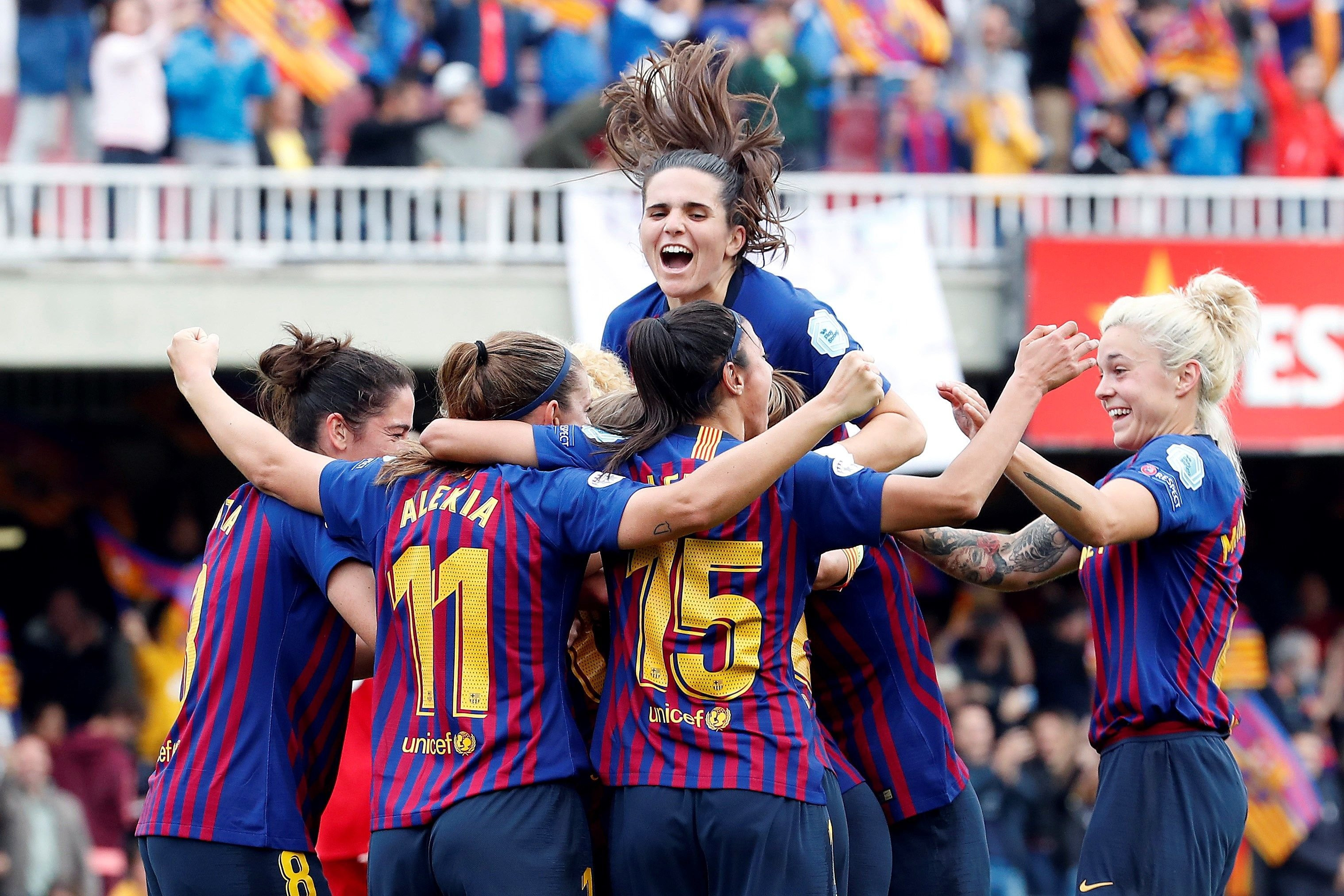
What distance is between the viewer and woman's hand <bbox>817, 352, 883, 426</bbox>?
12.3 feet

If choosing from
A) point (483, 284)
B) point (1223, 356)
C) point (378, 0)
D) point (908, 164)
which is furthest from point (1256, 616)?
point (1223, 356)

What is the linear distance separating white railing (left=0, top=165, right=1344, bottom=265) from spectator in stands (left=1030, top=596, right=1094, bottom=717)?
2570 millimetres

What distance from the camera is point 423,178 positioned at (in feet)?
38.6

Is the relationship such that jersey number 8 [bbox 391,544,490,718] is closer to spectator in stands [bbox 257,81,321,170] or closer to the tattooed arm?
the tattooed arm

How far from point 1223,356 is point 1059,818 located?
6652 millimetres

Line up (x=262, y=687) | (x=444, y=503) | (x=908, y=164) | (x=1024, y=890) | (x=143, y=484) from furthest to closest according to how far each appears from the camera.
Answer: (x=143, y=484) → (x=908, y=164) → (x=1024, y=890) → (x=262, y=687) → (x=444, y=503)

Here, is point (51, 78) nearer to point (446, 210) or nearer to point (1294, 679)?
point (446, 210)

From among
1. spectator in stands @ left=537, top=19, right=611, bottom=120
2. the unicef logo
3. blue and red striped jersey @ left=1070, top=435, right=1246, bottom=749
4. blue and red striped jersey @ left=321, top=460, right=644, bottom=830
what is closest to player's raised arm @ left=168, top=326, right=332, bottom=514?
blue and red striped jersey @ left=321, top=460, right=644, bottom=830

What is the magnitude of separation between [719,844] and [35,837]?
7469mm

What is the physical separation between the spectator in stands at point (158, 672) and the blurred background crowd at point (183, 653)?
17 mm

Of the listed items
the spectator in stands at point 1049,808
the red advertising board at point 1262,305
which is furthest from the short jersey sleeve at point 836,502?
the red advertising board at point 1262,305

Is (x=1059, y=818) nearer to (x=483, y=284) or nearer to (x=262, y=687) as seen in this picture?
(x=483, y=284)

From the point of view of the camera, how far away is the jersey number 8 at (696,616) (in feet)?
12.2

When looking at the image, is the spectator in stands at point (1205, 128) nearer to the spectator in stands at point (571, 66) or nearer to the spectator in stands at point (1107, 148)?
the spectator in stands at point (1107, 148)
